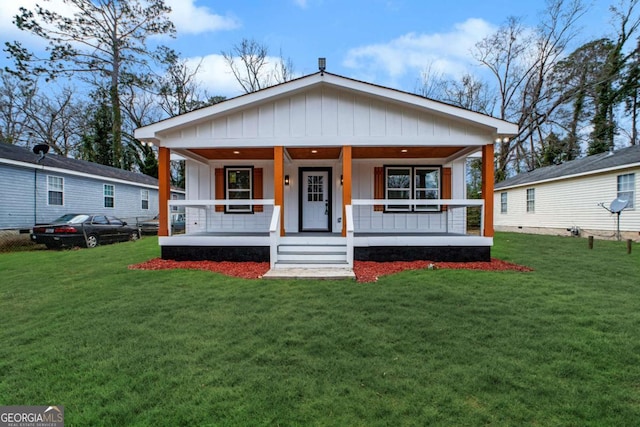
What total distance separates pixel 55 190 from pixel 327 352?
15783 mm

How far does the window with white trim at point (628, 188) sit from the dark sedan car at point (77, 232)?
19902 mm

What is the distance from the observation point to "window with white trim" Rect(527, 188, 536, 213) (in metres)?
17.8

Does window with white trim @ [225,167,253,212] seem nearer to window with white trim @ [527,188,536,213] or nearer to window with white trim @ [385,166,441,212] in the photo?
window with white trim @ [385,166,441,212]

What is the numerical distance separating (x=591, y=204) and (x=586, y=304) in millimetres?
12872

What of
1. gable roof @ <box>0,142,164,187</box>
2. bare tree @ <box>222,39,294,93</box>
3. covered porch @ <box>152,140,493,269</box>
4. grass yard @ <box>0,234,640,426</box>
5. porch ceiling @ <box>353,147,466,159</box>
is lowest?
grass yard @ <box>0,234,640,426</box>

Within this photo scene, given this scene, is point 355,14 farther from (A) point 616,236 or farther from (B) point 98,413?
(B) point 98,413

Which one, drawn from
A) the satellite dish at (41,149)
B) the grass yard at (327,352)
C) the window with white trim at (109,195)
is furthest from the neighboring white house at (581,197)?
the satellite dish at (41,149)

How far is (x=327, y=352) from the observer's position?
3.04m

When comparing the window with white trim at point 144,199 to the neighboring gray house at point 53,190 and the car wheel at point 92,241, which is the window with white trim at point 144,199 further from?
the car wheel at point 92,241

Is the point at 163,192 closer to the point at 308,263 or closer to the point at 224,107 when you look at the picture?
the point at 224,107

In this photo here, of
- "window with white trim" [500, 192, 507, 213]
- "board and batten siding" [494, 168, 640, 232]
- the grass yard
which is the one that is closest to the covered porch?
the grass yard

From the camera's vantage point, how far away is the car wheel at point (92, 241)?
11.8 metres

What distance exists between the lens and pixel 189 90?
85.9 feet

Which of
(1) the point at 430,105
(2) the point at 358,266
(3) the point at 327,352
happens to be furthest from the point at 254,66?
(3) the point at 327,352
